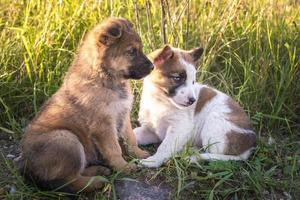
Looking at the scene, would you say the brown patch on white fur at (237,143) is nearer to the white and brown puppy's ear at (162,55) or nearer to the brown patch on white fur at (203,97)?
the brown patch on white fur at (203,97)

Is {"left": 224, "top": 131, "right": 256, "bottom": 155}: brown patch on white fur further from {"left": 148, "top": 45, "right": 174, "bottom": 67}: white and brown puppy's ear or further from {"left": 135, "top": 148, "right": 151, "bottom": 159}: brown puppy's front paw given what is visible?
{"left": 148, "top": 45, "right": 174, "bottom": 67}: white and brown puppy's ear

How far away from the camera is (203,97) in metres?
5.25

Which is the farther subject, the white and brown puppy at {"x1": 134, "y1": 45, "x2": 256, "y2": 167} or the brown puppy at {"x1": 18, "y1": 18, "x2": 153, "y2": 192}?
the white and brown puppy at {"x1": 134, "y1": 45, "x2": 256, "y2": 167}

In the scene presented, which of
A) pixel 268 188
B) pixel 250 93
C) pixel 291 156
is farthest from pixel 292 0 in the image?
pixel 268 188

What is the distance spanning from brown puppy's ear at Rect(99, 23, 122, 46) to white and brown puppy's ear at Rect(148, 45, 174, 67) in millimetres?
682

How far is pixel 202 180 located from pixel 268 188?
608 millimetres

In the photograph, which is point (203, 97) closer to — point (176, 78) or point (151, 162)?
point (176, 78)

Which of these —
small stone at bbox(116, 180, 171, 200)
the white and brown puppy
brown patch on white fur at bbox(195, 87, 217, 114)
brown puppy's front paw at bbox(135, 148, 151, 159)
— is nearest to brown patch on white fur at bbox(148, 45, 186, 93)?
the white and brown puppy

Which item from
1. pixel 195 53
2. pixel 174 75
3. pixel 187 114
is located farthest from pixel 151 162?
pixel 195 53

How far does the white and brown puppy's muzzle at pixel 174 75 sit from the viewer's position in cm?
494

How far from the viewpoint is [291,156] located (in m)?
5.32

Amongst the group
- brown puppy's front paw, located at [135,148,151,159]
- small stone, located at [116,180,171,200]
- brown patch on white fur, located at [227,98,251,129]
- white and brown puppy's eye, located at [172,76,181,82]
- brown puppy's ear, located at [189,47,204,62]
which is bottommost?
small stone, located at [116,180,171,200]

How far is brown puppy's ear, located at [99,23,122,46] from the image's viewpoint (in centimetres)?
441

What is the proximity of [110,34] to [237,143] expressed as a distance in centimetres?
157
